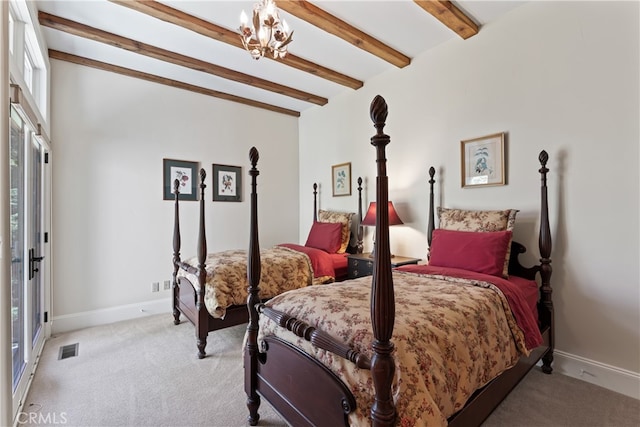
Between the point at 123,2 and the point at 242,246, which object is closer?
the point at 123,2

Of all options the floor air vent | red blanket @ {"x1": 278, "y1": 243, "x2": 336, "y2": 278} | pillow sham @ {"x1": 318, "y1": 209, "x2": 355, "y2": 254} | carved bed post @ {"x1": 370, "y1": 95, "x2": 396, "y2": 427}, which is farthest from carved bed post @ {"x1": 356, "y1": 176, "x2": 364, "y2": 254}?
the floor air vent

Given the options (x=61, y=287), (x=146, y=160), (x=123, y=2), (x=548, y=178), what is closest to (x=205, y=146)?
(x=146, y=160)

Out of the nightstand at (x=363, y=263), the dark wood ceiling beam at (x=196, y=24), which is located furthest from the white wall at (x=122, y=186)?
the nightstand at (x=363, y=263)

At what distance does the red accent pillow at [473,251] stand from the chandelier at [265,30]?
6.47 ft

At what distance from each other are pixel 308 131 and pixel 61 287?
12.4 feet

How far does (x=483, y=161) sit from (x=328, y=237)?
1.91 m

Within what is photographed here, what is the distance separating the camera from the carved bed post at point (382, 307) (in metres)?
1.05

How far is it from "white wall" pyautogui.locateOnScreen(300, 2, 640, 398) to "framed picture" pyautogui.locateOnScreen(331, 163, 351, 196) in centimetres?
132

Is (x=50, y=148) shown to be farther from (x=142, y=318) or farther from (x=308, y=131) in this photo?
(x=308, y=131)

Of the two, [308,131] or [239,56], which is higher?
[239,56]

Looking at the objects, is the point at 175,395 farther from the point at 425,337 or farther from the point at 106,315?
the point at 106,315

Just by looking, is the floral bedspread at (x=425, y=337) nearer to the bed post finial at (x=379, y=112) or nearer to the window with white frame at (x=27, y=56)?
the bed post finial at (x=379, y=112)

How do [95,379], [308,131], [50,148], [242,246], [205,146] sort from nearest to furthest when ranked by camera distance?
[95,379]
[50,148]
[205,146]
[242,246]
[308,131]

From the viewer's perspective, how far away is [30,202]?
247 centimetres
